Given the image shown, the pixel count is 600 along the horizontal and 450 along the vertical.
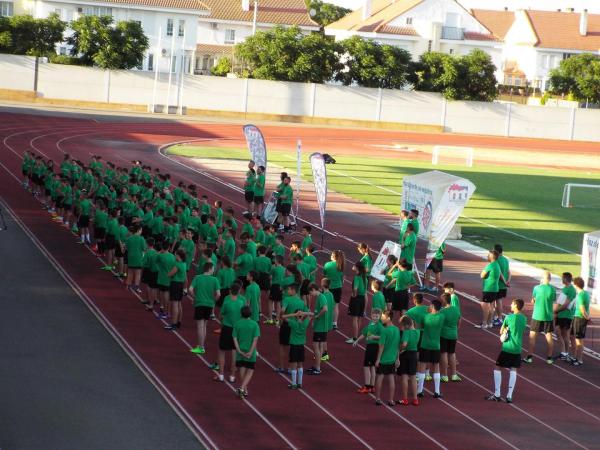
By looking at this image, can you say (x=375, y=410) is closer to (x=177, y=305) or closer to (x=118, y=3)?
(x=177, y=305)

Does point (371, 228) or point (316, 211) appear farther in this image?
point (316, 211)

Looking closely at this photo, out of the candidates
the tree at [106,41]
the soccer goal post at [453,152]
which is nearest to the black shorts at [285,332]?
the soccer goal post at [453,152]

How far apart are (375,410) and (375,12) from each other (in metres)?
92.0

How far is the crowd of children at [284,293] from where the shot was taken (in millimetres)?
14508

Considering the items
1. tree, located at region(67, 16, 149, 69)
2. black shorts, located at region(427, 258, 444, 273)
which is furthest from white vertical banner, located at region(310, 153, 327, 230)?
tree, located at region(67, 16, 149, 69)

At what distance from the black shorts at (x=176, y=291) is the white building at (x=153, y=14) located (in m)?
65.9

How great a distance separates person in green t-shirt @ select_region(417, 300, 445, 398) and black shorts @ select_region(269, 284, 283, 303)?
3.63 meters

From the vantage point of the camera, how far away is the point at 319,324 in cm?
1541

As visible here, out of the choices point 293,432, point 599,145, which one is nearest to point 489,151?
point 599,145

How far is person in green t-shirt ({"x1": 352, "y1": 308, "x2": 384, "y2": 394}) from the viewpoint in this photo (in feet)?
46.7

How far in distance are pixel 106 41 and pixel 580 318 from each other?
53583 mm

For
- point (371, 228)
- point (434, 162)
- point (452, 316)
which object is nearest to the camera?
point (452, 316)

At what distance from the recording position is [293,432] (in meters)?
13.0

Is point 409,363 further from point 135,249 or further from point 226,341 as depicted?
point 135,249
